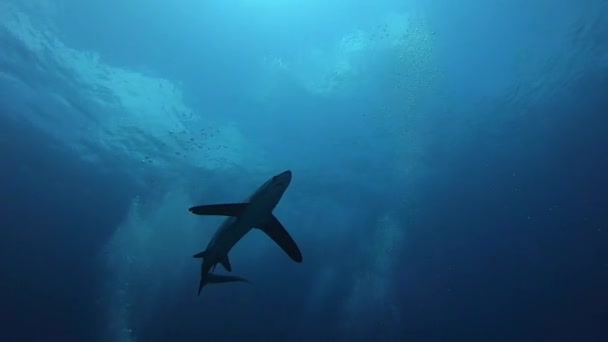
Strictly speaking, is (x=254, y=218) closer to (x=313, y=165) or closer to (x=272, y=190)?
(x=272, y=190)

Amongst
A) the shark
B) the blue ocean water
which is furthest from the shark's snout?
the blue ocean water

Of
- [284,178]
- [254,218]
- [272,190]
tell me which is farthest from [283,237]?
[284,178]

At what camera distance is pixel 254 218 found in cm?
819

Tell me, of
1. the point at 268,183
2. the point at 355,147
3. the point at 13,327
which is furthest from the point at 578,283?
the point at 13,327

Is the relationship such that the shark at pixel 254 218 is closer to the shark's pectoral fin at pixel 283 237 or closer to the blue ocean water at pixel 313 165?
the shark's pectoral fin at pixel 283 237

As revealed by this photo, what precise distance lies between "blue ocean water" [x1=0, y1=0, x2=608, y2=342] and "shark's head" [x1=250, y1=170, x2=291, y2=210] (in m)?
10.7

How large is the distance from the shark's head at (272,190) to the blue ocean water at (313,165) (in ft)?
35.0

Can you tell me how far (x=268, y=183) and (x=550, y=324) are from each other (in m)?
38.4

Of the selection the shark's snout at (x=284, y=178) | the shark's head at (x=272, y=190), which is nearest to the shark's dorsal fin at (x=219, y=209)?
the shark's head at (x=272, y=190)

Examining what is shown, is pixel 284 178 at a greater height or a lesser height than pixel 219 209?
greater

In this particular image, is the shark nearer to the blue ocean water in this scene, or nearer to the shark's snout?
the shark's snout

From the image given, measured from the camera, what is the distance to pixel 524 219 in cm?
2888

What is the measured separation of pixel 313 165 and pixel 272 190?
58.2ft

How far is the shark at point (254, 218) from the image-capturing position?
24.5ft
